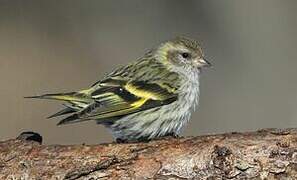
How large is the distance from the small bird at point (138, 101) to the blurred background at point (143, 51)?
166 inches

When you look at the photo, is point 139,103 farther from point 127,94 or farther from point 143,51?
point 143,51

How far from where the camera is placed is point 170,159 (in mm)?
5906

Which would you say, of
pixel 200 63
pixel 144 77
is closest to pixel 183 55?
pixel 200 63

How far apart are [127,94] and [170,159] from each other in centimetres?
145

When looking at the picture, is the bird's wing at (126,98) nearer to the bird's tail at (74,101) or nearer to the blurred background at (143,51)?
the bird's tail at (74,101)

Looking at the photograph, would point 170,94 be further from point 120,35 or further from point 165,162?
point 120,35

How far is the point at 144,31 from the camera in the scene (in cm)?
1385

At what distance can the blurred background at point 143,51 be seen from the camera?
12320 millimetres

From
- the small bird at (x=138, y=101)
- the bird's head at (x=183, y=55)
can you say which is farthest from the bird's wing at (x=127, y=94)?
the bird's head at (x=183, y=55)

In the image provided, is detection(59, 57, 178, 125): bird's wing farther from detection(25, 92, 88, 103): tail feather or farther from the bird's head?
the bird's head

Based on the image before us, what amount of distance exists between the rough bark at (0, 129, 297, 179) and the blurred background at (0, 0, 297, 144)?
19.0ft

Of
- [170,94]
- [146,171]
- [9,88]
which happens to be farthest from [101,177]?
[9,88]

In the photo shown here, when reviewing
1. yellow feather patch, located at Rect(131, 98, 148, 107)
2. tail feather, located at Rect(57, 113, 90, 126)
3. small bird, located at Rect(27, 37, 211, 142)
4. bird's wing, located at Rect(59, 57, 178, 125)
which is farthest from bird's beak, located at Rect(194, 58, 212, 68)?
tail feather, located at Rect(57, 113, 90, 126)

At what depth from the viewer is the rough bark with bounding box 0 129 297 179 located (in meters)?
5.78
